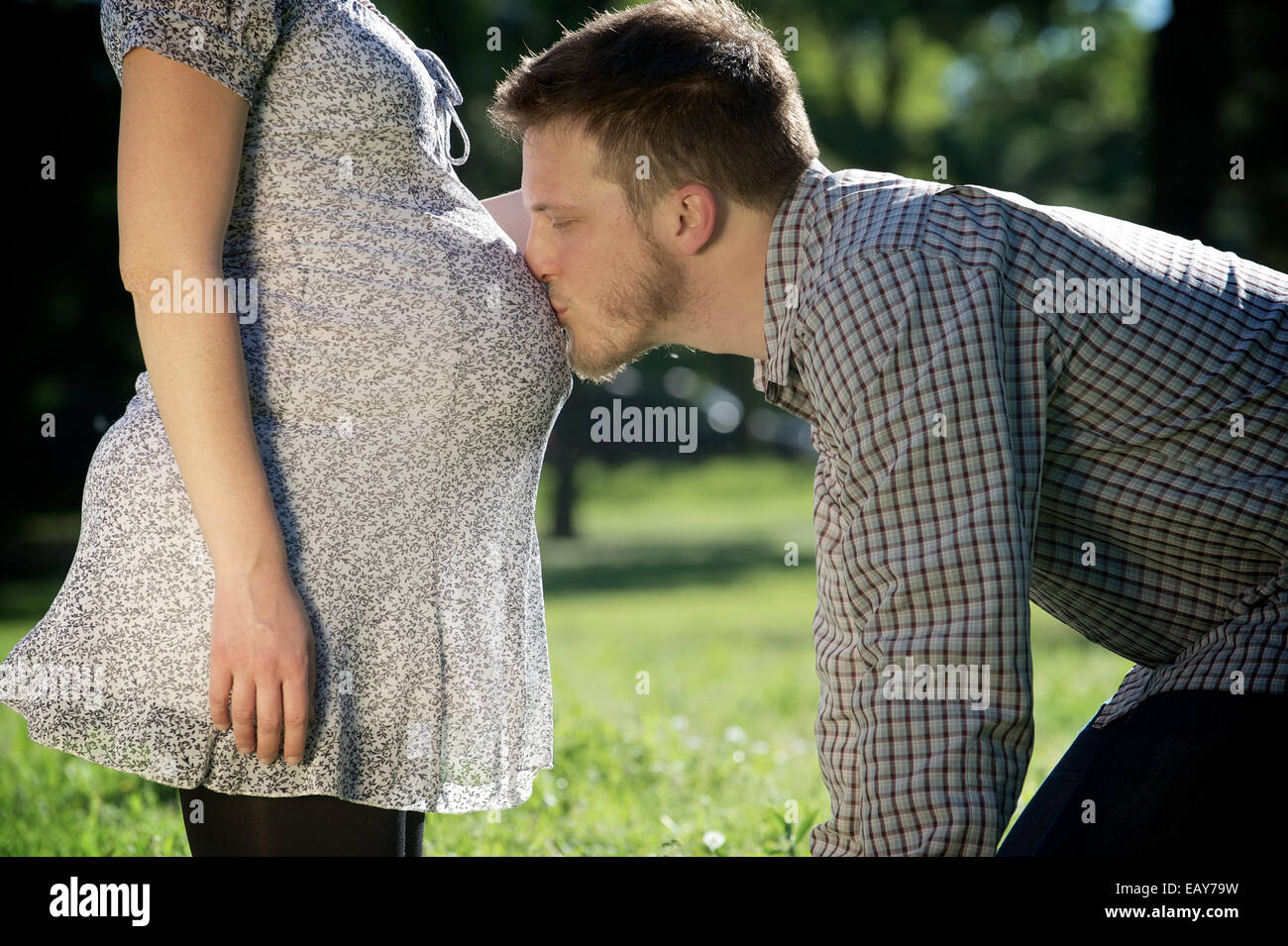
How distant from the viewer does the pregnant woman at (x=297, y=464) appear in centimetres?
169

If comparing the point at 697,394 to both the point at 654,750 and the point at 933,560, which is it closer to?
the point at 654,750

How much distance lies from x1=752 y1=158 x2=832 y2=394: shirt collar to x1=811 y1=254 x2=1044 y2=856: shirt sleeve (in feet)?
0.85

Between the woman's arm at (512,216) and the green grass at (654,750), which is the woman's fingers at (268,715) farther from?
the green grass at (654,750)

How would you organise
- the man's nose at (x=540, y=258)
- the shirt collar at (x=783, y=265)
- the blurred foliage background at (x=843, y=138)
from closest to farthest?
the shirt collar at (x=783, y=265), the man's nose at (x=540, y=258), the blurred foliage background at (x=843, y=138)

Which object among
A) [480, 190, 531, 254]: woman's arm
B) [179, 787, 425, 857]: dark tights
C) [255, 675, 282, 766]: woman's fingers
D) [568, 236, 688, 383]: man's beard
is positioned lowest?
[179, 787, 425, 857]: dark tights

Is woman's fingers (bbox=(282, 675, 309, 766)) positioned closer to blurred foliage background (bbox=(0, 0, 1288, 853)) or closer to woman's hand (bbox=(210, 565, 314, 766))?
woman's hand (bbox=(210, 565, 314, 766))

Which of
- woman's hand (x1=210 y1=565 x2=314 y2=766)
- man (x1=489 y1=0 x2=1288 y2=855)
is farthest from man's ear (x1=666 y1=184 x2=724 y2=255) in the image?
woman's hand (x1=210 y1=565 x2=314 y2=766)

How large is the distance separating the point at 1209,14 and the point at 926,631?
830cm

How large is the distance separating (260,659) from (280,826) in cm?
29

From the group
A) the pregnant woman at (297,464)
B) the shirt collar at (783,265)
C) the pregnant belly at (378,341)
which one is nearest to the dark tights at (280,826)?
the pregnant woman at (297,464)

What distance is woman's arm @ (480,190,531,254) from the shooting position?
242 centimetres

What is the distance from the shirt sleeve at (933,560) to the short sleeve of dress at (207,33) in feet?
3.07

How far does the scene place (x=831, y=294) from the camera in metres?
1.80
